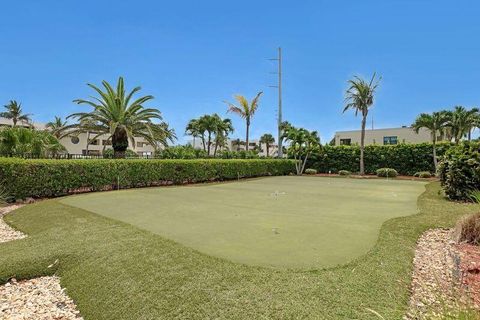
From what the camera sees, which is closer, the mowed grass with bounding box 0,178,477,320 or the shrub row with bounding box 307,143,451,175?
the mowed grass with bounding box 0,178,477,320

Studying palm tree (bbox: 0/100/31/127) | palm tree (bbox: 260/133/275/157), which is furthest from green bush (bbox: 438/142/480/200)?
palm tree (bbox: 260/133/275/157)

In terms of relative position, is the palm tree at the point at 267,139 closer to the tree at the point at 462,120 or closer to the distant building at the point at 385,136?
the distant building at the point at 385,136

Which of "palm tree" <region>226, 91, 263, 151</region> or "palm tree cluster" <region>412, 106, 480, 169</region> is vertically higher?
"palm tree" <region>226, 91, 263, 151</region>

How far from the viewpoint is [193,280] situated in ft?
11.6

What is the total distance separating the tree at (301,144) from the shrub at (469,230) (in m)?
21.1

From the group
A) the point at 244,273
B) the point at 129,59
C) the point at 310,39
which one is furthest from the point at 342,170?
the point at 244,273

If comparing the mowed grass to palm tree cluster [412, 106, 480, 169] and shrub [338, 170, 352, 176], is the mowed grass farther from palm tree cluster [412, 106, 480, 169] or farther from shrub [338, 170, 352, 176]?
palm tree cluster [412, 106, 480, 169]

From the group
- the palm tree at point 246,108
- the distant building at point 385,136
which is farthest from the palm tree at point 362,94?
the distant building at point 385,136

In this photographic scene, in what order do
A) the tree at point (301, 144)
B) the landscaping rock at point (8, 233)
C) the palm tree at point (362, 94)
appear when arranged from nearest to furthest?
→ 1. the landscaping rock at point (8, 233)
2. the palm tree at point (362, 94)
3. the tree at point (301, 144)

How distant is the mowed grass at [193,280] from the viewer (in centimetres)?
297

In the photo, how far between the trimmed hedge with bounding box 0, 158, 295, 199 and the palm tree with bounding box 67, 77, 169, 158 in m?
1.87

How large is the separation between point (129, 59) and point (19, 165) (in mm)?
7685

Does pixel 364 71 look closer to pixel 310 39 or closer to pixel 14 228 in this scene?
pixel 310 39

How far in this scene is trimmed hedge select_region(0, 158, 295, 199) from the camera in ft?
36.2
